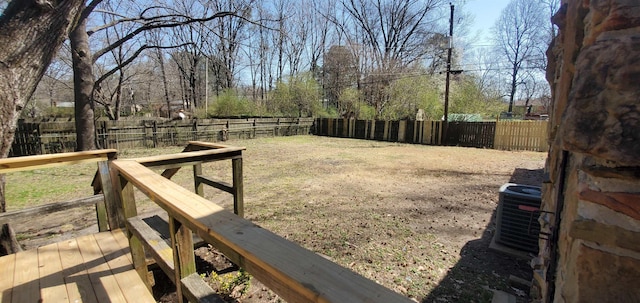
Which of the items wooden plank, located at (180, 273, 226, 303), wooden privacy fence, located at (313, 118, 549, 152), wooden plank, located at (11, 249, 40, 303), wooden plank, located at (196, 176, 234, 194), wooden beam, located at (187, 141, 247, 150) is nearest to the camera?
wooden plank, located at (180, 273, 226, 303)

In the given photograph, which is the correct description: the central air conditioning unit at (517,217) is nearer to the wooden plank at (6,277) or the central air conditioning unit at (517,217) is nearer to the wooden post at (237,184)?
the wooden post at (237,184)

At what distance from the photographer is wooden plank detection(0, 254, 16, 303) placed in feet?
6.12

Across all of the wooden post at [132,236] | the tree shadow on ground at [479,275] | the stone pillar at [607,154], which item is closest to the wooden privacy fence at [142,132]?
the wooden post at [132,236]

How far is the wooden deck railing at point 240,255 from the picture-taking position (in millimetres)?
A: 666

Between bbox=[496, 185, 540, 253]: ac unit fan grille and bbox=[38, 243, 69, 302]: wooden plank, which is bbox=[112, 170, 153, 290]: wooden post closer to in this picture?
bbox=[38, 243, 69, 302]: wooden plank

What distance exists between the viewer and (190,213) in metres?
1.14

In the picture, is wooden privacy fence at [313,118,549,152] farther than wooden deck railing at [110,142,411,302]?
Yes

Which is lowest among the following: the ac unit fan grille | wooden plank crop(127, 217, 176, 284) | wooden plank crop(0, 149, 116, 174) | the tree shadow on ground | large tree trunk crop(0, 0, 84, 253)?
the tree shadow on ground

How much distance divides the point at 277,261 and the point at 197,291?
0.69 m

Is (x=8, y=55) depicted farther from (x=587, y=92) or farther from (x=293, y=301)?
(x=587, y=92)

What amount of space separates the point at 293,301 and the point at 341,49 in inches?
1079

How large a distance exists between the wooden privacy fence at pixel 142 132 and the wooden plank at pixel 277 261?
12.2 metres

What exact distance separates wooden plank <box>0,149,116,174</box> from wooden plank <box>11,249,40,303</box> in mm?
708

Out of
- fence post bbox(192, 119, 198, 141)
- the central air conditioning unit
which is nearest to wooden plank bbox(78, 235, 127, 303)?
the central air conditioning unit
